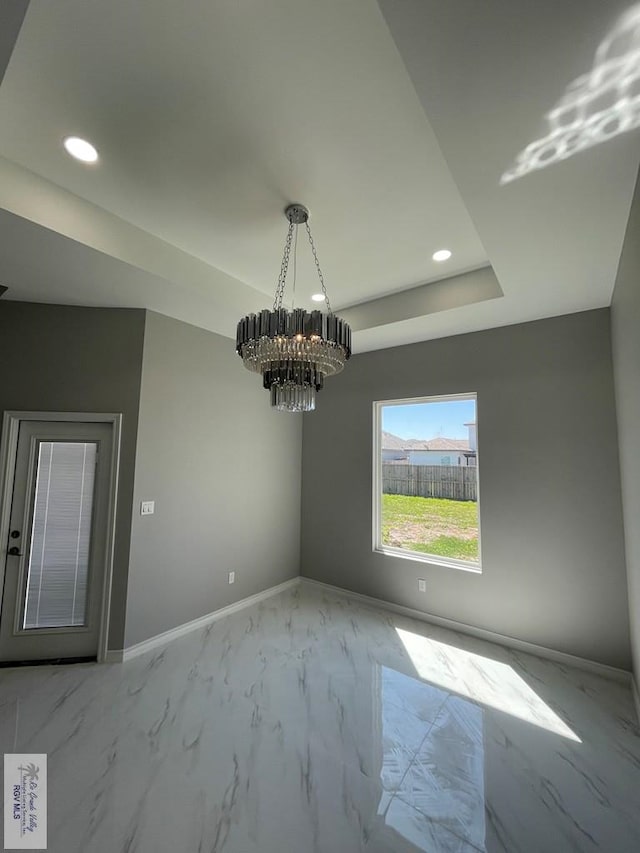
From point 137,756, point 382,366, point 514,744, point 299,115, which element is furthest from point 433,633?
point 299,115

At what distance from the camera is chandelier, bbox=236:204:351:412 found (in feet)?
6.47

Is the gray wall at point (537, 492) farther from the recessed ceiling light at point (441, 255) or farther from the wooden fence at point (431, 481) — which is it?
the recessed ceiling light at point (441, 255)

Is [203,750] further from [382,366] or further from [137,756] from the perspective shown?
[382,366]

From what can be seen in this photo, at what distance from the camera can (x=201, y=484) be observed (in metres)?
3.51

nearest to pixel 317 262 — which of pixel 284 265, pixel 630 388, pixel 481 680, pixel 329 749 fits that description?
pixel 284 265

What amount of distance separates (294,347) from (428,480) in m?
2.53

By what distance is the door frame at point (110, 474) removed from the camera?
276 cm

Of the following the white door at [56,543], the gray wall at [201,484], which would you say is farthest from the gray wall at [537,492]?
the white door at [56,543]

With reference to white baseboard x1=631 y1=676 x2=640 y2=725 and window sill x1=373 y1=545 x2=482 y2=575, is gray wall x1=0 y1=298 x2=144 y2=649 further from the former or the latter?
white baseboard x1=631 y1=676 x2=640 y2=725

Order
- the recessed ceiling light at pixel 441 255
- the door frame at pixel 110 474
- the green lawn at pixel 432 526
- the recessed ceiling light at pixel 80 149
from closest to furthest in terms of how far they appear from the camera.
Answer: the recessed ceiling light at pixel 80 149 < the recessed ceiling light at pixel 441 255 < the door frame at pixel 110 474 < the green lawn at pixel 432 526

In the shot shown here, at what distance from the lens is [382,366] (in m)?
4.12

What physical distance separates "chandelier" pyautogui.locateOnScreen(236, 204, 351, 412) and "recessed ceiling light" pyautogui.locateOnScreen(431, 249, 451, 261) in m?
1.07

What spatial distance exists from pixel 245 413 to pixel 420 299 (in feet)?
7.31

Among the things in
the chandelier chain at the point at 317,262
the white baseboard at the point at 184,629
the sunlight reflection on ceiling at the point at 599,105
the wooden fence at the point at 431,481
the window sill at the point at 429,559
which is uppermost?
the chandelier chain at the point at 317,262
